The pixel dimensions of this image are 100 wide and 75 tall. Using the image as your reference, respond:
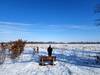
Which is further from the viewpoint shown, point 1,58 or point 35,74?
point 1,58

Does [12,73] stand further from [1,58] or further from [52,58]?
[1,58]

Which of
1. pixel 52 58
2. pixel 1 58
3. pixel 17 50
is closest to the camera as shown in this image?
pixel 52 58

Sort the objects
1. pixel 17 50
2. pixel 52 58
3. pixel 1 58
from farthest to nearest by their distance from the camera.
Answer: pixel 17 50
pixel 1 58
pixel 52 58

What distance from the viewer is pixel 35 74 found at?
41.1ft

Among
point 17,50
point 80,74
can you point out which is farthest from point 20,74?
point 17,50

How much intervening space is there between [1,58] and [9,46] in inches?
210

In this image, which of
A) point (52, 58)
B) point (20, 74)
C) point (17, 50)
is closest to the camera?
point (20, 74)

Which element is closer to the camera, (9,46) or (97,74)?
(97,74)

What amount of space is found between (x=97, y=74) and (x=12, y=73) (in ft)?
20.1

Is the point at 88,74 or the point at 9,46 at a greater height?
the point at 9,46

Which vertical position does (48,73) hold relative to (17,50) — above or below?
below

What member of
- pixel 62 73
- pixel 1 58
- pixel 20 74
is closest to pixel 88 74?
pixel 62 73

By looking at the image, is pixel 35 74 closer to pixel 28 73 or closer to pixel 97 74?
pixel 28 73

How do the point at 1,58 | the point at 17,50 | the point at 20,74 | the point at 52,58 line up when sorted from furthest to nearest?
the point at 17,50
the point at 1,58
the point at 52,58
the point at 20,74
